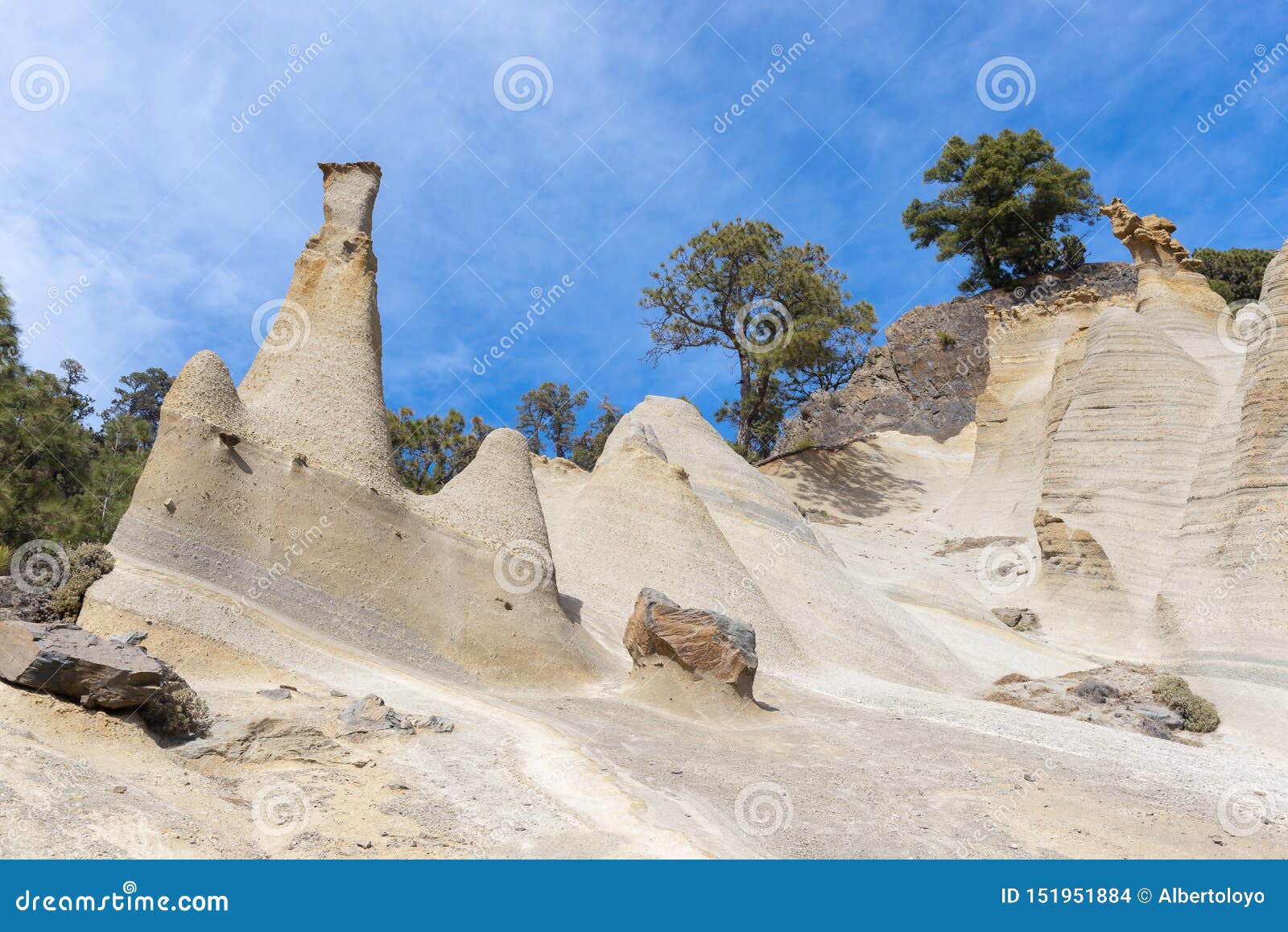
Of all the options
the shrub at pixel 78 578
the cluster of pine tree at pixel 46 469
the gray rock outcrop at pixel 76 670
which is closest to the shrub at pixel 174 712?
the gray rock outcrop at pixel 76 670

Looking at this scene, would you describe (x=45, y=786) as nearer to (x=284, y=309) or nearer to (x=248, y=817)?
(x=248, y=817)

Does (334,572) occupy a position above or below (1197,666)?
below

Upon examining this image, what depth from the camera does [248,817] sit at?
6.36 m

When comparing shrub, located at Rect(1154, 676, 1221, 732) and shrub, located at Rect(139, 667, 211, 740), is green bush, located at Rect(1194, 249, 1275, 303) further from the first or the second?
shrub, located at Rect(139, 667, 211, 740)

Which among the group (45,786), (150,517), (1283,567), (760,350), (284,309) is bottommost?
(45,786)

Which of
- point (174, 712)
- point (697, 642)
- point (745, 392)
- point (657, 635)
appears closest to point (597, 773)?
point (174, 712)

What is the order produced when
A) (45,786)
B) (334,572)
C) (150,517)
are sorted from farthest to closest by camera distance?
1. (334,572)
2. (150,517)
3. (45,786)

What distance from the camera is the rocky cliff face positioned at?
38.9 m

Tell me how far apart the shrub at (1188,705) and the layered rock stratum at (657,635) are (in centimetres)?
28

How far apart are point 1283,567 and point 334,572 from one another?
1564 centimetres

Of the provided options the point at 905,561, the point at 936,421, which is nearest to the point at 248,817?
the point at 905,561

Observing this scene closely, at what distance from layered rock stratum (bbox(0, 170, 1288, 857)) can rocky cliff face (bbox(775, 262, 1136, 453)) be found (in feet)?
37.9

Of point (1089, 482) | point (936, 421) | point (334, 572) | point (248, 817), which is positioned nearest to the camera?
point (248, 817)

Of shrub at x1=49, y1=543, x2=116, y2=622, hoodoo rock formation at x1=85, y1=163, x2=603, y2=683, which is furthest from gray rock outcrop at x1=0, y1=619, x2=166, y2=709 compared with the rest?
shrub at x1=49, y1=543, x2=116, y2=622
